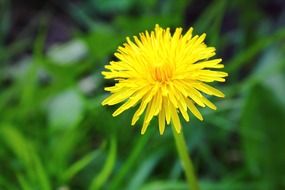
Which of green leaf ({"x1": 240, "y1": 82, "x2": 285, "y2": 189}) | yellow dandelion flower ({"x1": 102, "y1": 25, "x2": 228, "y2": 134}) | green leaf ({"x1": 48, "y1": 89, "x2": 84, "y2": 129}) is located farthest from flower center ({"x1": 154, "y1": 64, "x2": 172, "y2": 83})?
green leaf ({"x1": 48, "y1": 89, "x2": 84, "y2": 129})

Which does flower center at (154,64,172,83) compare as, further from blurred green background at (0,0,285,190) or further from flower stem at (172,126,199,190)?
blurred green background at (0,0,285,190)

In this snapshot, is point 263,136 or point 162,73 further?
point 263,136

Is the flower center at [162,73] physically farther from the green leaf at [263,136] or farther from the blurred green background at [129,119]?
the green leaf at [263,136]

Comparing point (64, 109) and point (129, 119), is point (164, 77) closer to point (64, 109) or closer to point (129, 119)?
point (129, 119)

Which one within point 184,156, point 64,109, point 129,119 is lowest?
point 184,156

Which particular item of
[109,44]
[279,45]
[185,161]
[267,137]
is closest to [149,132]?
[185,161]

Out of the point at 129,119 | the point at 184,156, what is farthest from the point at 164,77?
the point at 129,119

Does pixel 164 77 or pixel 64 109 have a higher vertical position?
pixel 64 109

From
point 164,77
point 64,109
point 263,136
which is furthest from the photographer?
point 64,109
